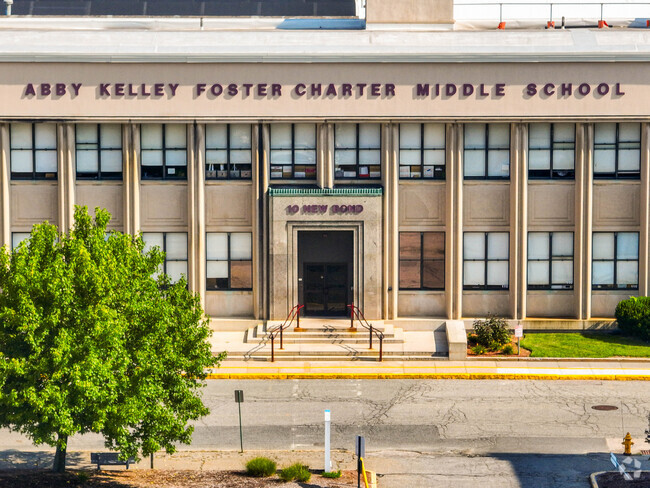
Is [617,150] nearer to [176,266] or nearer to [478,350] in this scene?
[478,350]

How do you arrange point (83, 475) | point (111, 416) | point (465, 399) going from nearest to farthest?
point (111, 416) → point (83, 475) → point (465, 399)

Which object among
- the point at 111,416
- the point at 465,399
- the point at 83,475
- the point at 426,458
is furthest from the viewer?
the point at 465,399

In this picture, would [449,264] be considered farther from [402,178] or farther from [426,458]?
[426,458]

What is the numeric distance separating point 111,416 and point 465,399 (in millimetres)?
13114

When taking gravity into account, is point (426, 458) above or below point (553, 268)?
below

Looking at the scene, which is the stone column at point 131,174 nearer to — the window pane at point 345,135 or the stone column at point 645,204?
the window pane at point 345,135

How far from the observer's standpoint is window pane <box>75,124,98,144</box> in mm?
41094

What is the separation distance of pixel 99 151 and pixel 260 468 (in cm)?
1827

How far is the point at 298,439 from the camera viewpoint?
30062mm

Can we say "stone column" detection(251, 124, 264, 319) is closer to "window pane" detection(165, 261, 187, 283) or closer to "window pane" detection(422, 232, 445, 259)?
"window pane" detection(165, 261, 187, 283)

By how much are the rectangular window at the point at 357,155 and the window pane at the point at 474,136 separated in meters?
3.17

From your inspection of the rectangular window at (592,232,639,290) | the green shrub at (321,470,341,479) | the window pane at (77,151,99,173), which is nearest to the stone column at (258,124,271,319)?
the window pane at (77,151,99,173)

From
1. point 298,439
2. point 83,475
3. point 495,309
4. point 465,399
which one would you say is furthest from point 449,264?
point 83,475

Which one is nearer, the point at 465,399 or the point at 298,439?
the point at 298,439
